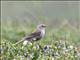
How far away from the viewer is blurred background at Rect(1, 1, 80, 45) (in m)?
17.5

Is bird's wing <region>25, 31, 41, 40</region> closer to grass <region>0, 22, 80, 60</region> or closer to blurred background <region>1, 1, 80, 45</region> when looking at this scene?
grass <region>0, 22, 80, 60</region>

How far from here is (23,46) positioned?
11016 mm

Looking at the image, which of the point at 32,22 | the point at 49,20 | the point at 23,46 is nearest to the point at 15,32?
the point at 32,22

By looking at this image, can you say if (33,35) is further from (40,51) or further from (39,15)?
(39,15)

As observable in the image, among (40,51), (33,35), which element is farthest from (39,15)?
(40,51)

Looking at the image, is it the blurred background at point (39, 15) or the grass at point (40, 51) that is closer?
the grass at point (40, 51)

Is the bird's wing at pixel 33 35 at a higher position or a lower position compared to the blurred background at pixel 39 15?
higher

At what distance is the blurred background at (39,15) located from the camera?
691 inches

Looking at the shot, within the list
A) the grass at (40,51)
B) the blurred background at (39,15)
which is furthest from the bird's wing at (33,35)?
the blurred background at (39,15)

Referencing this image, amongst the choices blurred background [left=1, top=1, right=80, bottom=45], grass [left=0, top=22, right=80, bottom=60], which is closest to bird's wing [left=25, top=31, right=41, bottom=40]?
grass [left=0, top=22, right=80, bottom=60]

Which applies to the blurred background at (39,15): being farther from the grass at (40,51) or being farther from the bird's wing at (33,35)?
the grass at (40,51)

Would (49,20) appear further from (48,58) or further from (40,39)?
(48,58)

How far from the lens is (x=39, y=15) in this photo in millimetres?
19328

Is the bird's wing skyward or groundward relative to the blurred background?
skyward
